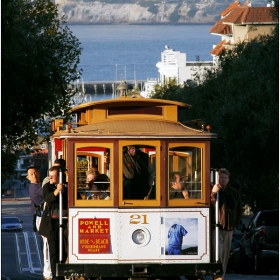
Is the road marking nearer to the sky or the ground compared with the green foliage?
nearer to the ground

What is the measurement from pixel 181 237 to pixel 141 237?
1.84ft

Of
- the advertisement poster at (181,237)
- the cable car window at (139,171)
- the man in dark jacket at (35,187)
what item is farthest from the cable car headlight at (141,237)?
the man in dark jacket at (35,187)

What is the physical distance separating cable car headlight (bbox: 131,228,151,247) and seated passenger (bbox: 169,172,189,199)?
0.65m

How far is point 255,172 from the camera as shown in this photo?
30703mm

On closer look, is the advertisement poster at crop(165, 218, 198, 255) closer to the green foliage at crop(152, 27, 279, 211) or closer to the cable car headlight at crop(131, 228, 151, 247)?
the cable car headlight at crop(131, 228, 151, 247)

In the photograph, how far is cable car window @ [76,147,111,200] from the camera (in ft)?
48.6

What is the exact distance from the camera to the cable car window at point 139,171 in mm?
14820

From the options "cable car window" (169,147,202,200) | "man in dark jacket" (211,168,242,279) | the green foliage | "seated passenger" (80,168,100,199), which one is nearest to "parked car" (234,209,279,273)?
the green foliage

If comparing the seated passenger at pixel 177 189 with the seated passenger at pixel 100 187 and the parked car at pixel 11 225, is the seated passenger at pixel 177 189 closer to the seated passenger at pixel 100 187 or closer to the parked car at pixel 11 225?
the seated passenger at pixel 100 187

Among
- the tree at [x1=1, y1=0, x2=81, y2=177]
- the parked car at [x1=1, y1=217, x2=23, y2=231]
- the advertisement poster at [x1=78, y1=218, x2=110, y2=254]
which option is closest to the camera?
the advertisement poster at [x1=78, y1=218, x2=110, y2=254]

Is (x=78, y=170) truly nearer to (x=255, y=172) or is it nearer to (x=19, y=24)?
(x=19, y=24)

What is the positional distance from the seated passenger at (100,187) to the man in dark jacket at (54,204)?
15.4 inches

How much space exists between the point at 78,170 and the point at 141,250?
4.76ft

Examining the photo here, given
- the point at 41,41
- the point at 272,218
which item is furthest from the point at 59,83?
the point at 272,218
